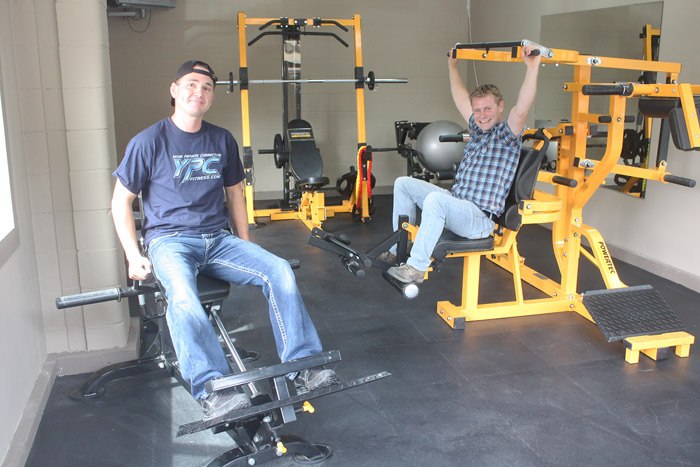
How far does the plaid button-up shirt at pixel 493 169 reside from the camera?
3.23 metres

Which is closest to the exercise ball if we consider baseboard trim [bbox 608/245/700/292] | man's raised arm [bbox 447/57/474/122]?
baseboard trim [bbox 608/245/700/292]

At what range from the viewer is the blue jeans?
1.98 m

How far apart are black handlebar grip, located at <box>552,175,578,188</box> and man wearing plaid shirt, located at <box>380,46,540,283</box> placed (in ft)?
0.90

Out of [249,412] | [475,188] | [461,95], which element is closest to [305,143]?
[461,95]

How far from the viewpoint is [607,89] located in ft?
9.73

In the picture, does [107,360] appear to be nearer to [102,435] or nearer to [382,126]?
[102,435]

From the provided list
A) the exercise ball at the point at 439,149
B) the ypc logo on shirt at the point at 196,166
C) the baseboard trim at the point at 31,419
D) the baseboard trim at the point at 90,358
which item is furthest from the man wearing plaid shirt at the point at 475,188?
the exercise ball at the point at 439,149

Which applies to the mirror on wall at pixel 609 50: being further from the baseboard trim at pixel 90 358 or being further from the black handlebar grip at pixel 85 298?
the black handlebar grip at pixel 85 298

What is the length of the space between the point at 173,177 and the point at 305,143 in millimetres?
3116

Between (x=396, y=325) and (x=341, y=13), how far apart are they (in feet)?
14.1

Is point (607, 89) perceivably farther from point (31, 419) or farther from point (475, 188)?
point (31, 419)

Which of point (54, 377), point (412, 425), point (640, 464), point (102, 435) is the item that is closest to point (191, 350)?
point (102, 435)

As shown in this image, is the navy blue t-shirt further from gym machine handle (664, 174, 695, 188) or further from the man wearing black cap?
gym machine handle (664, 174, 695, 188)

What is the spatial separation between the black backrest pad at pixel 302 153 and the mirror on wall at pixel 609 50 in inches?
72.9
